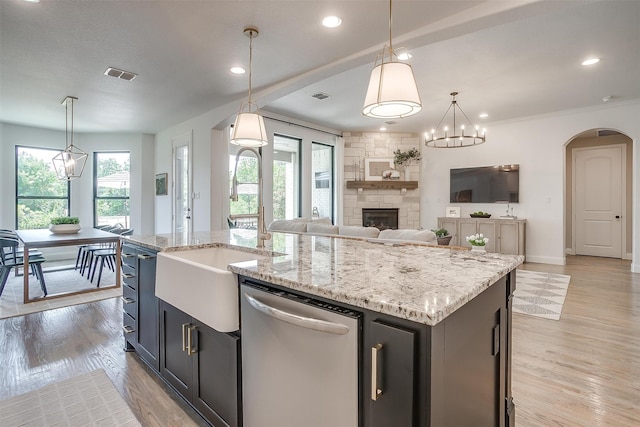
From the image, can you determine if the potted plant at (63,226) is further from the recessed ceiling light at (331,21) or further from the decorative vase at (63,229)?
the recessed ceiling light at (331,21)

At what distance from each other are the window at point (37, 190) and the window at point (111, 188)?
560 mm

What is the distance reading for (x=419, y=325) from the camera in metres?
0.84

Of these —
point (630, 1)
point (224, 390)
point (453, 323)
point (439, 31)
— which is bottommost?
point (224, 390)

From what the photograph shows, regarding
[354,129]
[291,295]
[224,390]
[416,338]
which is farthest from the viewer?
[354,129]

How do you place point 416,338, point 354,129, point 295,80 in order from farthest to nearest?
point 354,129 < point 295,80 < point 416,338

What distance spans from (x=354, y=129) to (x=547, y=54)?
13.6ft

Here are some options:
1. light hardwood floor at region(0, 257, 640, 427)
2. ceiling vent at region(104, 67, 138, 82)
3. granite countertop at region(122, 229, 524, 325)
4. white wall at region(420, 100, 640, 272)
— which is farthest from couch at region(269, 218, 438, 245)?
white wall at region(420, 100, 640, 272)

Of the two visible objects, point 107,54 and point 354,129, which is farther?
point 354,129

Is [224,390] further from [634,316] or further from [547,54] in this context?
[547,54]

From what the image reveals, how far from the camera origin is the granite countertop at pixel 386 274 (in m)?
0.90

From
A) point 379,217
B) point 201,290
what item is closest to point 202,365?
point 201,290

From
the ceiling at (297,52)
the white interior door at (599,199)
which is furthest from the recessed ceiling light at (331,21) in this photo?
the white interior door at (599,199)

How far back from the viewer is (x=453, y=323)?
95 centimetres

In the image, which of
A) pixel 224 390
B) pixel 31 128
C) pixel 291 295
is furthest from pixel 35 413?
pixel 31 128
